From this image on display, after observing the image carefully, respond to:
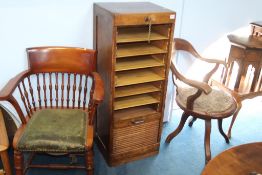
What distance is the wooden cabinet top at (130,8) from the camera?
163 centimetres

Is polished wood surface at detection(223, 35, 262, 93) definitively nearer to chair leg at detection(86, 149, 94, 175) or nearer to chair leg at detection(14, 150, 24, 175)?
chair leg at detection(86, 149, 94, 175)

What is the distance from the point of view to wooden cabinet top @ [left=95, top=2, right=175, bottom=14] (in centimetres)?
163

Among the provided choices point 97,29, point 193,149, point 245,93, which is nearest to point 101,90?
point 97,29

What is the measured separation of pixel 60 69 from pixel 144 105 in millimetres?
684

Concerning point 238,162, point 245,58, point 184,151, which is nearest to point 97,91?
point 238,162

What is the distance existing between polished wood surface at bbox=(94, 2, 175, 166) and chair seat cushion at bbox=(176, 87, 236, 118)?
250mm

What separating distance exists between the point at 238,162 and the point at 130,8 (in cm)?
111

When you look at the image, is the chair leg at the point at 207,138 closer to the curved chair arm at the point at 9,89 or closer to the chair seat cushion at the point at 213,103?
the chair seat cushion at the point at 213,103

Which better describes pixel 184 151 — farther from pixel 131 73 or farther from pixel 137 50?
pixel 137 50

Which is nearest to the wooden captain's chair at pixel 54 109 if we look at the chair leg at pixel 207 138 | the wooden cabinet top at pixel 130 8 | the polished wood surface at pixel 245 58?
the wooden cabinet top at pixel 130 8

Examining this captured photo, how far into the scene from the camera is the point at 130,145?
6.61ft

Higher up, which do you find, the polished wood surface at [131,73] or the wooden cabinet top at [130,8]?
the wooden cabinet top at [130,8]

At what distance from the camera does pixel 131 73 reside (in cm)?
192

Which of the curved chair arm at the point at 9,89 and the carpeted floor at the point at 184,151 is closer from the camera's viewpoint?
the curved chair arm at the point at 9,89
